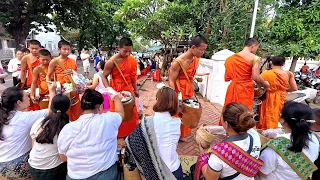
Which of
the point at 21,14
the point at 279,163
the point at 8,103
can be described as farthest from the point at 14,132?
the point at 21,14

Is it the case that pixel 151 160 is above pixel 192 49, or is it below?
below

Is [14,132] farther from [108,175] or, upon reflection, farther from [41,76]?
[41,76]

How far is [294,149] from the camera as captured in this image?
158 centimetres

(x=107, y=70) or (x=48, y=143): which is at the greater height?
(x=107, y=70)

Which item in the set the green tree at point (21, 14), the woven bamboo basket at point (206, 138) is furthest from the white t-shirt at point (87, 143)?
the green tree at point (21, 14)

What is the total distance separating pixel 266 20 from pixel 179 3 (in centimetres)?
386

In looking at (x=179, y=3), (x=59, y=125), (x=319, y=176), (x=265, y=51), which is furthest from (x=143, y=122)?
(x=179, y=3)

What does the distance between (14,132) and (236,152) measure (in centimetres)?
209

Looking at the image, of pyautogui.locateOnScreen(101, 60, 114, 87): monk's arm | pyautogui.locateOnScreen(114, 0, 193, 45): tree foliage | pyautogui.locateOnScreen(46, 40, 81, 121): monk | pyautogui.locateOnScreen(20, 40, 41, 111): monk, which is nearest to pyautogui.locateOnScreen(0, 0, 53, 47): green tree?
pyautogui.locateOnScreen(114, 0, 193, 45): tree foliage

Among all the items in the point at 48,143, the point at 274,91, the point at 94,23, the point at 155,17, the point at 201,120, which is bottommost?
the point at 201,120

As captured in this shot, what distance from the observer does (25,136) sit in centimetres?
219

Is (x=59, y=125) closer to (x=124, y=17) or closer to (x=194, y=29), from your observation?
(x=194, y=29)

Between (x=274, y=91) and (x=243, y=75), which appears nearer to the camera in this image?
(x=243, y=75)

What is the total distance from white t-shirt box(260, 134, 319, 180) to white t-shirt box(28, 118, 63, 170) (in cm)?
190
